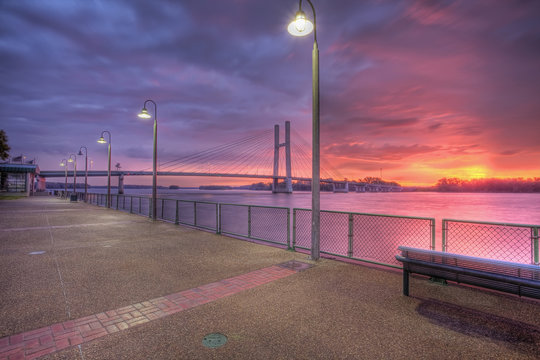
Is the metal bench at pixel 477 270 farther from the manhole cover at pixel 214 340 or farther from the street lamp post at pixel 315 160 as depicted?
the manhole cover at pixel 214 340

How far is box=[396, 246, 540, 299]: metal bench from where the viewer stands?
317 centimetres

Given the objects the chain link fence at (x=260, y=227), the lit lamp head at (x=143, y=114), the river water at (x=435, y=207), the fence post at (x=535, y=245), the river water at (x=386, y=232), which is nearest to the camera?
the fence post at (x=535, y=245)

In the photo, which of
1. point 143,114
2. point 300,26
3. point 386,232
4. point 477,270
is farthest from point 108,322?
point 386,232

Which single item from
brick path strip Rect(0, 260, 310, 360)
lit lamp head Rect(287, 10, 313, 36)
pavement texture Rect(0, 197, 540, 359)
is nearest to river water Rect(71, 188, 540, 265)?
pavement texture Rect(0, 197, 540, 359)

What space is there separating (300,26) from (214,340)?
563 cm

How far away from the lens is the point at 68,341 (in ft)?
9.78

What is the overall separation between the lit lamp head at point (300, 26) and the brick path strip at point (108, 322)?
191 inches

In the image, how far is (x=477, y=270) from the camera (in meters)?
3.51

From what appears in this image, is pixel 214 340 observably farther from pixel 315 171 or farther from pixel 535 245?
pixel 535 245

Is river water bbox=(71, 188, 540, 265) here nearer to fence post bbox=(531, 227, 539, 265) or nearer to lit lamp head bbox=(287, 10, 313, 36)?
fence post bbox=(531, 227, 539, 265)

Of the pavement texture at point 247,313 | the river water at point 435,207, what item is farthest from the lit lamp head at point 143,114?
the river water at point 435,207

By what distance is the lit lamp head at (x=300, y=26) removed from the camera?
18.7 ft

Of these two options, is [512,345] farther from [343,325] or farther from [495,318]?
[343,325]

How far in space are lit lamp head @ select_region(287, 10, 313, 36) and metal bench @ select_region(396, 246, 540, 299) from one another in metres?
4.53
